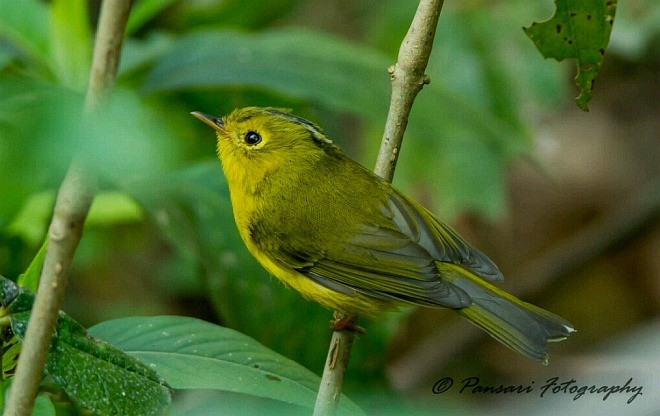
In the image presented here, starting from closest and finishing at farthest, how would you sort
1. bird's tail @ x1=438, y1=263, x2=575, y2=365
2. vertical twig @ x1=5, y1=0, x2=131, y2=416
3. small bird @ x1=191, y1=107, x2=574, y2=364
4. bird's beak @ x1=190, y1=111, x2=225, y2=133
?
vertical twig @ x1=5, y1=0, x2=131, y2=416 < bird's tail @ x1=438, y1=263, x2=575, y2=365 < small bird @ x1=191, y1=107, x2=574, y2=364 < bird's beak @ x1=190, y1=111, x2=225, y2=133

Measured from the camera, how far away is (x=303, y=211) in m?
2.60

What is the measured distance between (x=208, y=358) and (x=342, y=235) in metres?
0.83

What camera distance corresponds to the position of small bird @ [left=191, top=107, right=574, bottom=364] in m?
2.38

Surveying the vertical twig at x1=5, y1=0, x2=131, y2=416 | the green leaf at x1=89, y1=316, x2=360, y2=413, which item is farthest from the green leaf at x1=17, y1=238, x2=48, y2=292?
the vertical twig at x1=5, y1=0, x2=131, y2=416

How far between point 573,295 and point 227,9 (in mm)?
3224

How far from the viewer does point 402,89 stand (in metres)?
2.17

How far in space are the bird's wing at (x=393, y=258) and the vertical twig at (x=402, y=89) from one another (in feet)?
0.77

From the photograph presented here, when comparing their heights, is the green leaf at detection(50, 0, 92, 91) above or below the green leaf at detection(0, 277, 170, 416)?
above

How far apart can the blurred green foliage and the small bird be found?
0.34m

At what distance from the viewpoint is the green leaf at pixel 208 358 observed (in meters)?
1.74

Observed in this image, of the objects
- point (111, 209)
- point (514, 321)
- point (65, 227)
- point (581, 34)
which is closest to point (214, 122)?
point (111, 209)

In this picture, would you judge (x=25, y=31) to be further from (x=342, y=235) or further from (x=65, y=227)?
(x=65, y=227)

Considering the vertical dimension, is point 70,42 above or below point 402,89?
above

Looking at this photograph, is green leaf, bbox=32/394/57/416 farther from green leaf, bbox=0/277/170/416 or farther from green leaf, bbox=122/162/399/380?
green leaf, bbox=122/162/399/380
